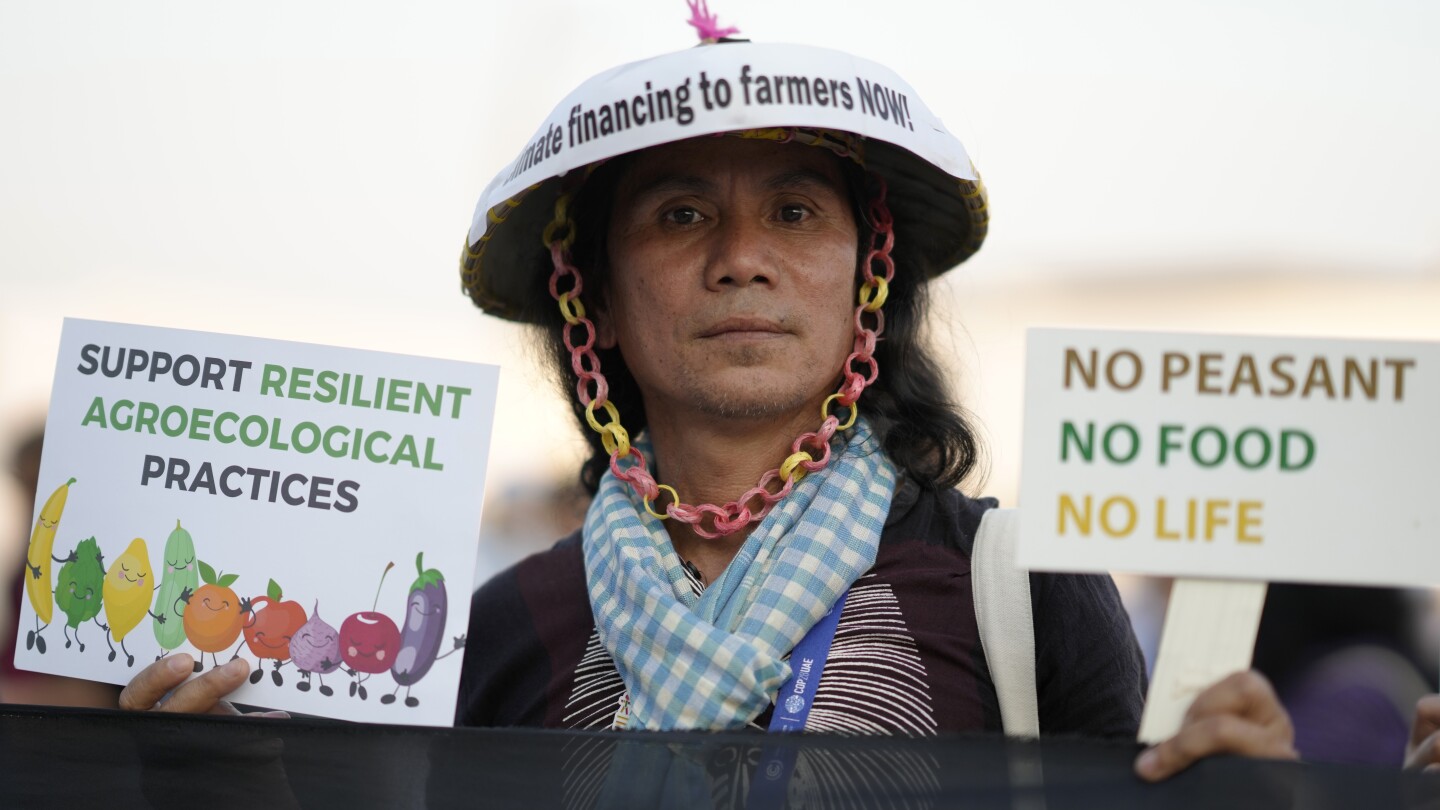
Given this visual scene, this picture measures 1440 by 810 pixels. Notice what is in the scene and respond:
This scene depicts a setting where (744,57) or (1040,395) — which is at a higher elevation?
(744,57)

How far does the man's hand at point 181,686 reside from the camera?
1.54 m

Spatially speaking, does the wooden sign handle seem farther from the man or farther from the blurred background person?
the man

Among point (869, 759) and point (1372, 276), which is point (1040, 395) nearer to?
point (869, 759)

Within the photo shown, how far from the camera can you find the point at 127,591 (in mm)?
1592

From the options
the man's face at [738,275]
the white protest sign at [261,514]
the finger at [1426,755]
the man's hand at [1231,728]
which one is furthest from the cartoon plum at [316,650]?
the finger at [1426,755]

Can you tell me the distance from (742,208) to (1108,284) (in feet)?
13.8

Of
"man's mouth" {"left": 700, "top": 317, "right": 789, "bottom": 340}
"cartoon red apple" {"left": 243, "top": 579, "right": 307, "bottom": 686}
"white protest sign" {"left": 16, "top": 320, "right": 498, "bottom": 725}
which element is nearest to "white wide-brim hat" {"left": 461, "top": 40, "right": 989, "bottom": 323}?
"man's mouth" {"left": 700, "top": 317, "right": 789, "bottom": 340}

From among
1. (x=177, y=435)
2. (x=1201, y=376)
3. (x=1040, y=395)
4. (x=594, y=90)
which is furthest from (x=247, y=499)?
(x=1201, y=376)

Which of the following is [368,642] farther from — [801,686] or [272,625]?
[801,686]

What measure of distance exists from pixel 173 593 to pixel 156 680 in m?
0.10

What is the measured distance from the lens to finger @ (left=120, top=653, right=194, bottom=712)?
155cm

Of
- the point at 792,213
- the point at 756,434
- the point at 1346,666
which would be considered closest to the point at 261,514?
the point at 756,434

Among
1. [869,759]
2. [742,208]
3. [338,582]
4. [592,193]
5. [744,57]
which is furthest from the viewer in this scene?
[592,193]

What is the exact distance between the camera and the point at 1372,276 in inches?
207
